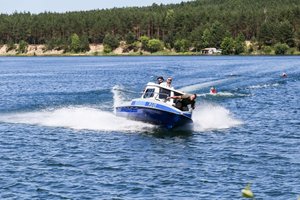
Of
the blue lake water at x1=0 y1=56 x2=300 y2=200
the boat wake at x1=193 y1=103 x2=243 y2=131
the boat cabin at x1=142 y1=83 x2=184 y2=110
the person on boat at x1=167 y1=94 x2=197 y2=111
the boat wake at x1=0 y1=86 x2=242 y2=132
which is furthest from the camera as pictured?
the boat wake at x1=193 y1=103 x2=243 y2=131

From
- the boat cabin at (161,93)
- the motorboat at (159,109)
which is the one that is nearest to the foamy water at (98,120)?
the motorboat at (159,109)

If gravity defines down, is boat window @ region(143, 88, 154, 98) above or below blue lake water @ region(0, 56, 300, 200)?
above

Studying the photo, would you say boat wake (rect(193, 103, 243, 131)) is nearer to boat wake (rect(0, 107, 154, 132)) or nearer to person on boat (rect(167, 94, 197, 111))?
person on boat (rect(167, 94, 197, 111))

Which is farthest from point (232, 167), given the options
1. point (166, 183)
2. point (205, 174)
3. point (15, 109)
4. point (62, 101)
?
point (62, 101)

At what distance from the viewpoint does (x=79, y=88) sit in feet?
240

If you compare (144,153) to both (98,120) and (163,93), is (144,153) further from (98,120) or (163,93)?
(98,120)

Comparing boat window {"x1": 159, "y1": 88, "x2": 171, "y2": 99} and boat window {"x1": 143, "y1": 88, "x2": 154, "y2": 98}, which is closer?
boat window {"x1": 159, "y1": 88, "x2": 171, "y2": 99}

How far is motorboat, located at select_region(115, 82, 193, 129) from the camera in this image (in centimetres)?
3756

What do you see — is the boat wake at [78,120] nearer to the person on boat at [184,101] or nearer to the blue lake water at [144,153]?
the blue lake water at [144,153]

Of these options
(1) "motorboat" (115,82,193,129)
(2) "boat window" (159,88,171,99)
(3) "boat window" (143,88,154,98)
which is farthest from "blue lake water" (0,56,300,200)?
(2) "boat window" (159,88,171,99)

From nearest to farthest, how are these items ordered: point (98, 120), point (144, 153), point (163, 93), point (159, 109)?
1. point (144, 153)
2. point (159, 109)
3. point (163, 93)
4. point (98, 120)

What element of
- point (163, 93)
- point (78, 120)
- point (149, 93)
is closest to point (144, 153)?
point (163, 93)

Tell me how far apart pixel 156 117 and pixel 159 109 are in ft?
2.88

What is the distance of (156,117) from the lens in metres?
38.2
